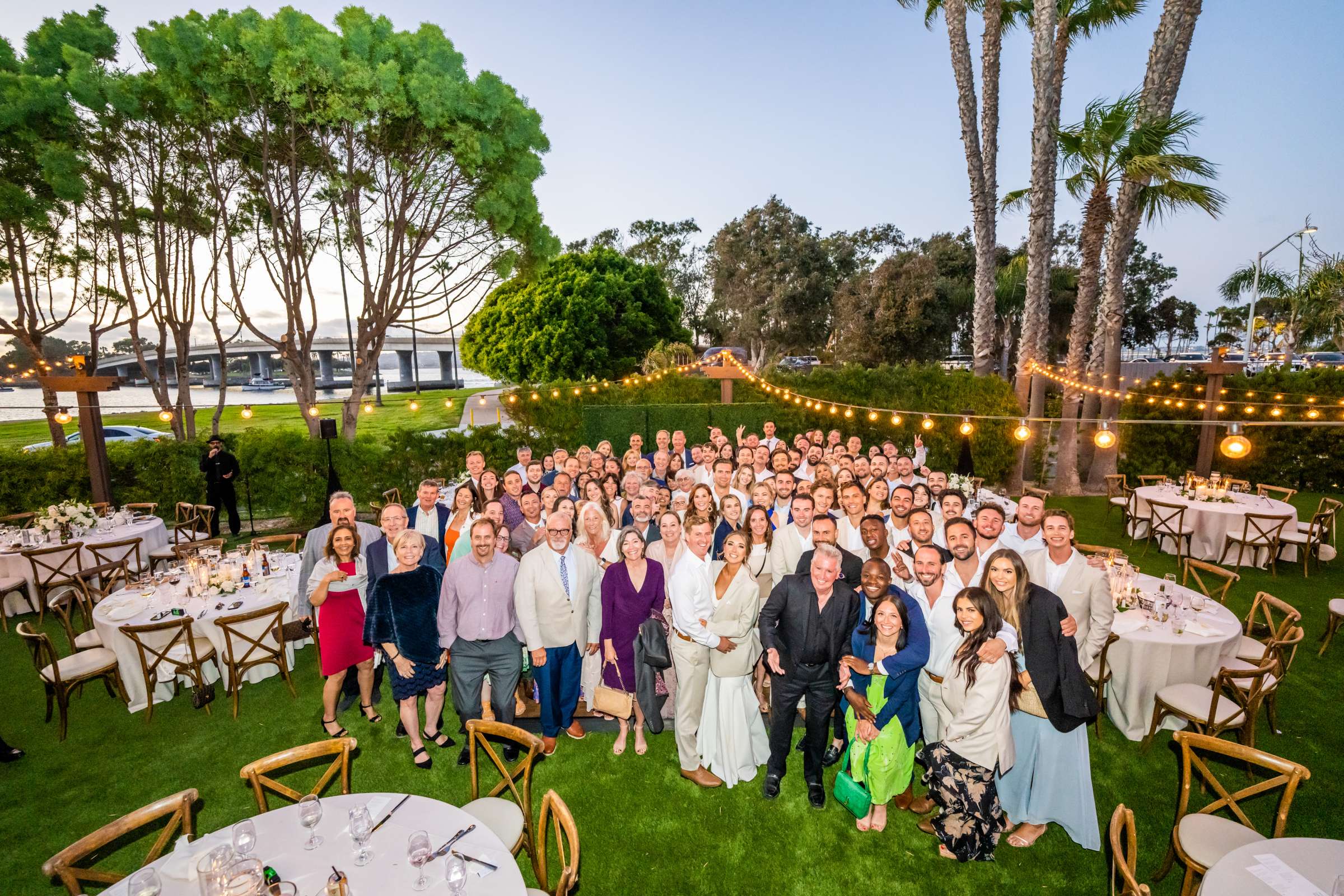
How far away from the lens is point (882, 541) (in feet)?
16.1

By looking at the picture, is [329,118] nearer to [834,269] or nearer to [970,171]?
[970,171]

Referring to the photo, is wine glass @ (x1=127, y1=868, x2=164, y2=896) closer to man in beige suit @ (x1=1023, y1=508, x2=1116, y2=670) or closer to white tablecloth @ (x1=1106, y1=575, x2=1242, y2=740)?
man in beige suit @ (x1=1023, y1=508, x2=1116, y2=670)

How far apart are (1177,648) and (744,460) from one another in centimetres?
511

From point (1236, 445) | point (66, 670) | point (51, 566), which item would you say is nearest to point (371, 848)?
point (66, 670)

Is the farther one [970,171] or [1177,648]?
[970,171]

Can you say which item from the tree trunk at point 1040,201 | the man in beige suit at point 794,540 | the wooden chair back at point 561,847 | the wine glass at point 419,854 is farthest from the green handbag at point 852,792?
the tree trunk at point 1040,201

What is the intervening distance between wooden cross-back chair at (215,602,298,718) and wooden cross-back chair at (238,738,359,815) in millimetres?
2523

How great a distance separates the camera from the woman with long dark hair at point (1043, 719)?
370cm

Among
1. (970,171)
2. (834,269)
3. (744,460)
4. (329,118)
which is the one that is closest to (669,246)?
(834,269)

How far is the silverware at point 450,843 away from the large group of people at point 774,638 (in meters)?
1.75

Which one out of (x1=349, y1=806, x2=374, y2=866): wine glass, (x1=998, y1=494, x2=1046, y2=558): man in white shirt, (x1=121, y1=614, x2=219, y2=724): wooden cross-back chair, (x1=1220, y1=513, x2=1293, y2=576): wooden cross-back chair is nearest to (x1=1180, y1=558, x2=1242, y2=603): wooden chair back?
(x1=1220, y1=513, x2=1293, y2=576): wooden cross-back chair

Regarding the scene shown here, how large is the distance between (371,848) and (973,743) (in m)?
3.26

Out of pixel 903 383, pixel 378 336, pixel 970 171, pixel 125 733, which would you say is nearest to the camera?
pixel 125 733

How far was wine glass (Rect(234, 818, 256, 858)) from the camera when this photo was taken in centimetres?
259
